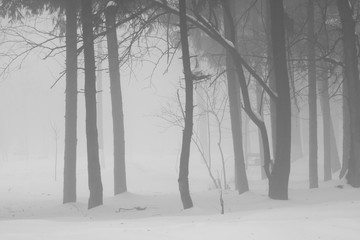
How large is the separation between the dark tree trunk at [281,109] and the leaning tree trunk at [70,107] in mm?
5367

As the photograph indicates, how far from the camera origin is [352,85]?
959 centimetres

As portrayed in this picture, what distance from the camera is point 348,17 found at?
31.4 feet

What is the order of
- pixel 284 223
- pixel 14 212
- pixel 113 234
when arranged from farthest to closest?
pixel 14 212 → pixel 284 223 → pixel 113 234

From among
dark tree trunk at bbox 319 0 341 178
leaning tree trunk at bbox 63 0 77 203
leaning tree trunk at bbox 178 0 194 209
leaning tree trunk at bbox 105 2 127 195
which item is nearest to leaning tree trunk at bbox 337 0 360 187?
dark tree trunk at bbox 319 0 341 178

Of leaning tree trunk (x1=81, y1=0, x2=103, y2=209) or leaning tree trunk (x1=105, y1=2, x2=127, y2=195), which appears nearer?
leaning tree trunk (x1=81, y1=0, x2=103, y2=209)

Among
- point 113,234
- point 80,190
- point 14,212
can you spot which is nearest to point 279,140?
point 113,234

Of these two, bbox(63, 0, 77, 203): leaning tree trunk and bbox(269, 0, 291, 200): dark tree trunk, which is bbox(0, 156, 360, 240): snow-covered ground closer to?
bbox(269, 0, 291, 200): dark tree trunk

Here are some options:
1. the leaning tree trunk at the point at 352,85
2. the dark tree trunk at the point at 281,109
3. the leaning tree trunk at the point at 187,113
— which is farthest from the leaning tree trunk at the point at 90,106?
the leaning tree trunk at the point at 352,85

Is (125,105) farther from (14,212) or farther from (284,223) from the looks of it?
(284,223)

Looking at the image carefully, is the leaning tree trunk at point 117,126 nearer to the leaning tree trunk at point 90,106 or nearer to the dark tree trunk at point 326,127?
the leaning tree trunk at point 90,106

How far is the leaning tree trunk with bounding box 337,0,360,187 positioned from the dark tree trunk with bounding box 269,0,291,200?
197 centimetres

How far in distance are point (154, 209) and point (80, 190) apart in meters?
11.1

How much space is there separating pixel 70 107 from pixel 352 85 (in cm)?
735

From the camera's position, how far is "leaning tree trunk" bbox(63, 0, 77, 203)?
10883 mm
